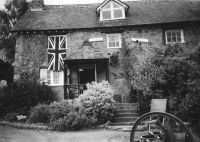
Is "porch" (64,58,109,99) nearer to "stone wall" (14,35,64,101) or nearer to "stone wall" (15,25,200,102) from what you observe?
"stone wall" (15,25,200,102)

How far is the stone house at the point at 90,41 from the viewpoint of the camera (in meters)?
17.0

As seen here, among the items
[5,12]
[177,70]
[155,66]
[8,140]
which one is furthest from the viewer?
[5,12]

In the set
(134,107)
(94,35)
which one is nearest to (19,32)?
(94,35)

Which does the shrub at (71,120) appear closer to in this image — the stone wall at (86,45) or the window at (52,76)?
the stone wall at (86,45)

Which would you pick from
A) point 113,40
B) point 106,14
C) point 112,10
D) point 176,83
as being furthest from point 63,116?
point 112,10

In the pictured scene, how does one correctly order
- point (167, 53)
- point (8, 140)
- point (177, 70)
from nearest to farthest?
1. point (8, 140)
2. point (177, 70)
3. point (167, 53)

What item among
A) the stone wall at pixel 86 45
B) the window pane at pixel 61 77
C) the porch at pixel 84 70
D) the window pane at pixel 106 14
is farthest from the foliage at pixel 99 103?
the window pane at pixel 106 14

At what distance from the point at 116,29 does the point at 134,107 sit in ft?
23.4

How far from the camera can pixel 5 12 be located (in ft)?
82.7

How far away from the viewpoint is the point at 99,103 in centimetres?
1114

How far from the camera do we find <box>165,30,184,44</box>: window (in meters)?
17.4

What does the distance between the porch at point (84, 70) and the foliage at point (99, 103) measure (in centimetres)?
413

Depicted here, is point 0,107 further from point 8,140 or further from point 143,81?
point 143,81

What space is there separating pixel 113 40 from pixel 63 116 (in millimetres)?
8571
